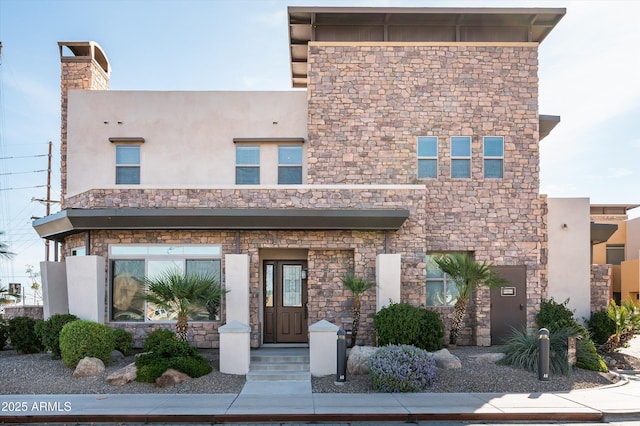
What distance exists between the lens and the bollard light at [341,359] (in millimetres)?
11828

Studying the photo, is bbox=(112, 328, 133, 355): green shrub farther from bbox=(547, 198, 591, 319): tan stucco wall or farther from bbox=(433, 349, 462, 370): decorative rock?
bbox=(547, 198, 591, 319): tan stucco wall

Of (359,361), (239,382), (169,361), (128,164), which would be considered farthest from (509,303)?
(128,164)

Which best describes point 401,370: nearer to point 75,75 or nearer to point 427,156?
point 427,156

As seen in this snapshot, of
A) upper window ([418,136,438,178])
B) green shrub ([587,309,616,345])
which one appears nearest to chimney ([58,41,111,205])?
upper window ([418,136,438,178])

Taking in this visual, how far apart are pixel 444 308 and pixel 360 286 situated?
3.40m

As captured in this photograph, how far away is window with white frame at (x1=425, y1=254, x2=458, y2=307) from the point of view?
1669cm

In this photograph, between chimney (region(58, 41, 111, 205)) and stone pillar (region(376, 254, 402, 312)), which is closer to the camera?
stone pillar (region(376, 254, 402, 312))

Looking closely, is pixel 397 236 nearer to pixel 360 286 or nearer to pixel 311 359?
pixel 360 286

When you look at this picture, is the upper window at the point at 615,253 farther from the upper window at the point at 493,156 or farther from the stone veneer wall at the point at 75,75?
the stone veneer wall at the point at 75,75

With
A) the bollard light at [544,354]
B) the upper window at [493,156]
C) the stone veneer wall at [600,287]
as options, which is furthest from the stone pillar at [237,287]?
the stone veneer wall at [600,287]

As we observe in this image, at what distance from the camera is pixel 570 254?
17438mm

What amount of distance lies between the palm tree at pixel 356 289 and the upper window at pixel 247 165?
475 cm

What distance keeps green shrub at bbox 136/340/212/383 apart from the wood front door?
120 inches

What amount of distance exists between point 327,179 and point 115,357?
7.58 metres
